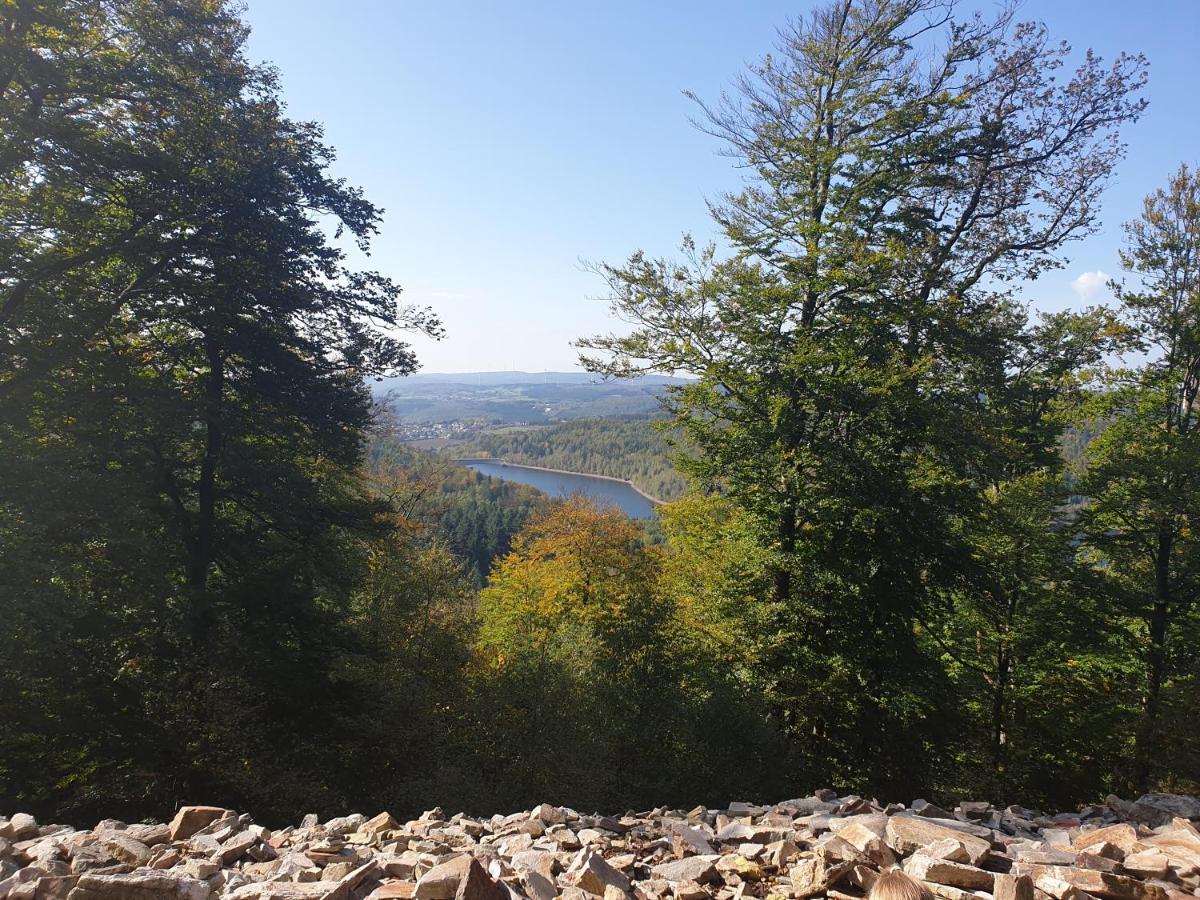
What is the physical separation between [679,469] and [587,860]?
24.2 ft

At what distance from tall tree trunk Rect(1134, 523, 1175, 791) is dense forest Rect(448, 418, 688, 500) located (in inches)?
3819

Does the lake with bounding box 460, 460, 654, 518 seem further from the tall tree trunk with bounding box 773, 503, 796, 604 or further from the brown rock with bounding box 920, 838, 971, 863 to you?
the brown rock with bounding box 920, 838, 971, 863

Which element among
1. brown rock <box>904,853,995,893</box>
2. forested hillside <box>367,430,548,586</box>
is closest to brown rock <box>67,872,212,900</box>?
brown rock <box>904,853,995,893</box>

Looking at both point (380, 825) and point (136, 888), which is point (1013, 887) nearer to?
point (380, 825)

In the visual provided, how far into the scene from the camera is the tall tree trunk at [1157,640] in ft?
33.2

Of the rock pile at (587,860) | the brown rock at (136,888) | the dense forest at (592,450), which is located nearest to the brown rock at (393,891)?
the rock pile at (587,860)

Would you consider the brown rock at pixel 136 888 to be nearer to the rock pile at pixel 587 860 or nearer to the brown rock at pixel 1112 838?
the rock pile at pixel 587 860

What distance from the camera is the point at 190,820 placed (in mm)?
5094

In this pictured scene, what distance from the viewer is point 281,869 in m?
4.07

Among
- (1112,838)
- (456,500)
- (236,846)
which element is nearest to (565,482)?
(456,500)

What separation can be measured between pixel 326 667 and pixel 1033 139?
15.7 meters

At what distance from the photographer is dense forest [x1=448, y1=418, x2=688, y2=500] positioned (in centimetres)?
12428

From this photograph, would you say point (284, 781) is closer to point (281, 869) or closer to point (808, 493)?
point (281, 869)

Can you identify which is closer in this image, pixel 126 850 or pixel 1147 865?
pixel 1147 865
